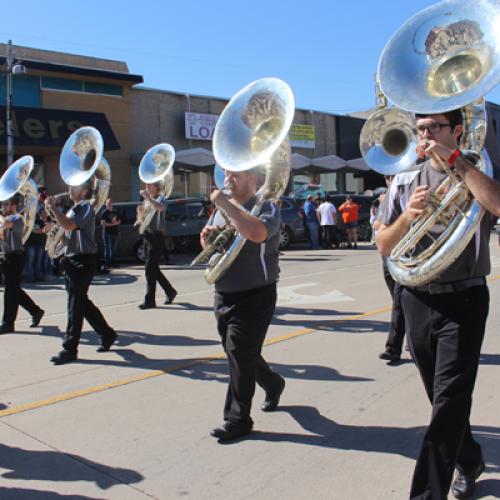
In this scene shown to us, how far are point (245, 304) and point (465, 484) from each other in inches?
61.9

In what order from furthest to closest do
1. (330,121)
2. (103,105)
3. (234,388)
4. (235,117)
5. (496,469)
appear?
(330,121) → (103,105) → (235,117) → (234,388) → (496,469)

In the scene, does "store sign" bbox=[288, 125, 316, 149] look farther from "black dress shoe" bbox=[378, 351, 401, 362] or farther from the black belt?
the black belt

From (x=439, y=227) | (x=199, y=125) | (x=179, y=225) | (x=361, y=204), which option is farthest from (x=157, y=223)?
(x=199, y=125)

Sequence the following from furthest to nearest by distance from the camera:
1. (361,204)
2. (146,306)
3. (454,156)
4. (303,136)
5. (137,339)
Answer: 1. (303,136)
2. (361,204)
3. (146,306)
4. (137,339)
5. (454,156)

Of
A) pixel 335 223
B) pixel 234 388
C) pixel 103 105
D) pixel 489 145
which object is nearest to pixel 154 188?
pixel 234 388

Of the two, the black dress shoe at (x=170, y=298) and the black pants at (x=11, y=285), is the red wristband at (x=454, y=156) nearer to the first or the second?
the black pants at (x=11, y=285)

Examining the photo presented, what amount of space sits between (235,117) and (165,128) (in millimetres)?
20047

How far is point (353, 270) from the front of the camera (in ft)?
41.0

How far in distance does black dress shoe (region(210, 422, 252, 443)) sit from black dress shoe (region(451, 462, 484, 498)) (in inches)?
52.1

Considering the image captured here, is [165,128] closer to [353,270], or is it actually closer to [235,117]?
[353,270]

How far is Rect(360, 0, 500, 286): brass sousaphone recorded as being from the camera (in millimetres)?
2588

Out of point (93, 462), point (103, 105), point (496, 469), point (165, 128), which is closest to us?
point (496, 469)

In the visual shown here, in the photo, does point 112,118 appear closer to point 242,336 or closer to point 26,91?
point 26,91

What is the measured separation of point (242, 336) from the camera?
3.63 m
